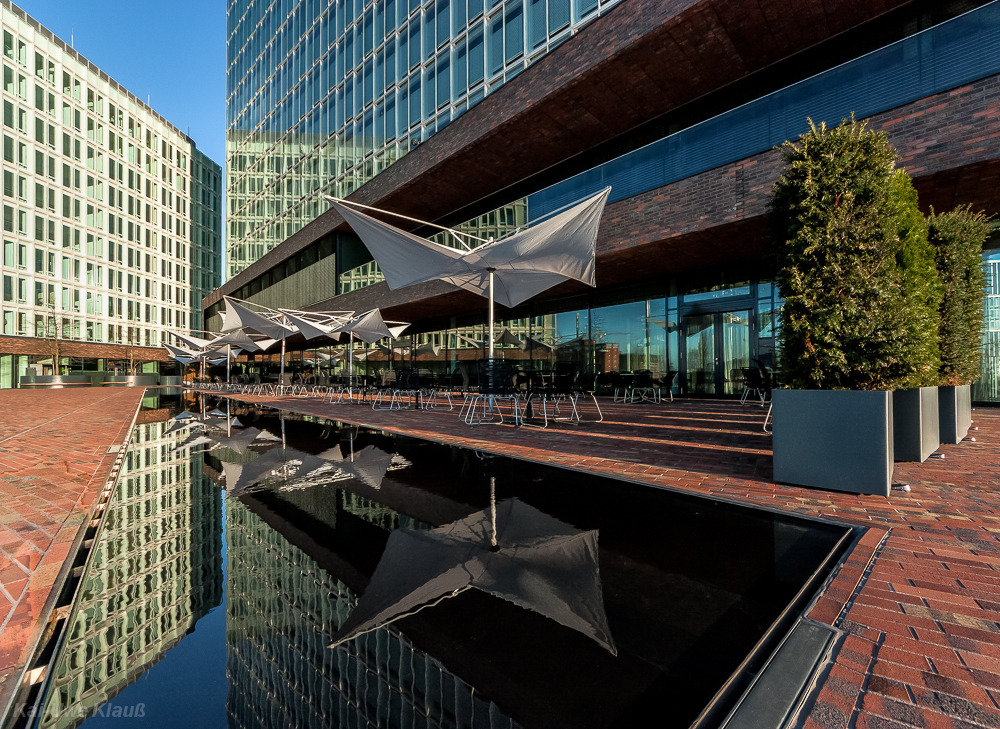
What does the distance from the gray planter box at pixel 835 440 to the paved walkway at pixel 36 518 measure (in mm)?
5161

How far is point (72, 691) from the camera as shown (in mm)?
1737

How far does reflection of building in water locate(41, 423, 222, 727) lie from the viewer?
1817 millimetres

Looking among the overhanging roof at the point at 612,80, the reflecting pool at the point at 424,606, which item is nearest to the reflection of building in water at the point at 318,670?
the reflecting pool at the point at 424,606

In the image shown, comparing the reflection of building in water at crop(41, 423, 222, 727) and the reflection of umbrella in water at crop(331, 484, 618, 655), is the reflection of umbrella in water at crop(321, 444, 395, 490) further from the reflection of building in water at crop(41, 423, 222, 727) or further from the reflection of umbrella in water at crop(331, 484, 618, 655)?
the reflection of umbrella in water at crop(331, 484, 618, 655)

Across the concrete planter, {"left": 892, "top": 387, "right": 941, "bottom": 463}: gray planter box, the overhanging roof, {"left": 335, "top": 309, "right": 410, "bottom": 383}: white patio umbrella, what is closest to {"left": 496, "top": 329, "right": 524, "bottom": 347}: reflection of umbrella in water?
{"left": 335, "top": 309, "right": 410, "bottom": 383}: white patio umbrella

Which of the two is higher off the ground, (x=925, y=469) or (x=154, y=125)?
(x=154, y=125)

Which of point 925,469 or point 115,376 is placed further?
point 115,376

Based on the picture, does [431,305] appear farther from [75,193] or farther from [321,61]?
[75,193]

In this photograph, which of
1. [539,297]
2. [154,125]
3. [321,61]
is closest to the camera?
[539,297]

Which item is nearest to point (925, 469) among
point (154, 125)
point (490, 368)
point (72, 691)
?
point (490, 368)

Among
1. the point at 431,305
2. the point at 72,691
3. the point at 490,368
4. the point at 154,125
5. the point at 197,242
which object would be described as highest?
the point at 154,125

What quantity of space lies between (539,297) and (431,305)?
4345mm

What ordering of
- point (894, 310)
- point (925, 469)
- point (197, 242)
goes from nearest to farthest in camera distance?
1. point (894, 310)
2. point (925, 469)
3. point (197, 242)

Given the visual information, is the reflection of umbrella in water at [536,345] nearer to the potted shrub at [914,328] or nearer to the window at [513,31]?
the window at [513,31]
